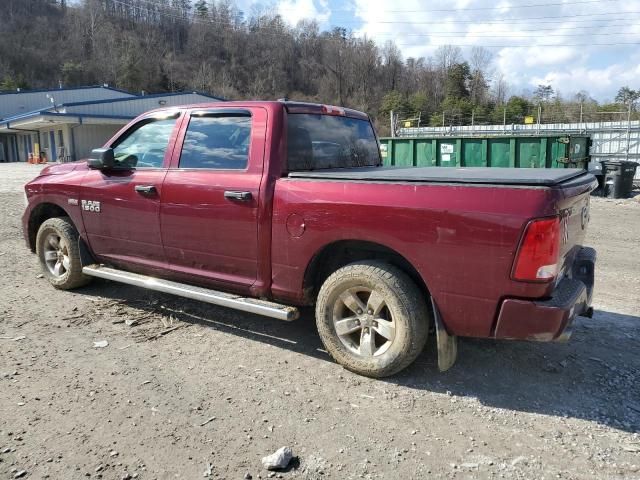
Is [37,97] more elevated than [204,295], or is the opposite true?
[37,97]

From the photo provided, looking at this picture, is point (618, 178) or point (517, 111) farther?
point (517, 111)

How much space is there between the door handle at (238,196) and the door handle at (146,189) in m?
0.85

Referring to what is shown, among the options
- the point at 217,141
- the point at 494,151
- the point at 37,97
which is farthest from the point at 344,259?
the point at 37,97

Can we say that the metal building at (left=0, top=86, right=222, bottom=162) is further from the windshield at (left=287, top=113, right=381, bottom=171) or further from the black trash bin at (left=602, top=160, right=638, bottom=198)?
the windshield at (left=287, top=113, right=381, bottom=171)

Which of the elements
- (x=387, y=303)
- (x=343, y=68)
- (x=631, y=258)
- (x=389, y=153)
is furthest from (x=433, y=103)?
(x=387, y=303)

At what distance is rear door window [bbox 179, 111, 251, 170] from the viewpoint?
427cm

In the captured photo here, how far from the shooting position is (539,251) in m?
3.02

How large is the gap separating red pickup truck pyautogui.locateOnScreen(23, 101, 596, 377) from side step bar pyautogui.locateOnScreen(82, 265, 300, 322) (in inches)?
0.6

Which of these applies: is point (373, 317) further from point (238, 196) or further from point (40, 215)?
point (40, 215)

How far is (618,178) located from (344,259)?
15.1 m

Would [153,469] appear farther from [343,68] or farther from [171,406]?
[343,68]

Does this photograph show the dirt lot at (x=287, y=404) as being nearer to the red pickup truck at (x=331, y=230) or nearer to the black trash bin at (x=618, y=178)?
the red pickup truck at (x=331, y=230)

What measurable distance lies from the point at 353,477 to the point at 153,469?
3.43 feet

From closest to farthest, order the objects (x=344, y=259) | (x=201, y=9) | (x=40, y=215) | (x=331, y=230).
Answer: (x=331, y=230) < (x=344, y=259) < (x=40, y=215) < (x=201, y=9)
